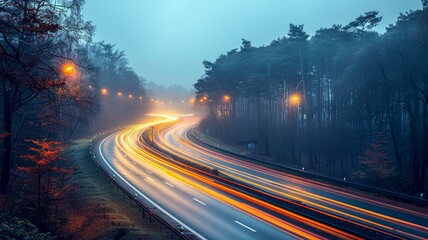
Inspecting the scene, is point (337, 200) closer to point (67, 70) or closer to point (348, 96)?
point (67, 70)

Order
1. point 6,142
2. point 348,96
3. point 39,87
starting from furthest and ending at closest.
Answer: point 348,96 < point 6,142 < point 39,87

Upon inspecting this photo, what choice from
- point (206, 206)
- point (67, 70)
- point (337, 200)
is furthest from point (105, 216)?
point (337, 200)

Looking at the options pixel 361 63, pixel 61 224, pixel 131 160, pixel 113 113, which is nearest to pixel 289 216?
pixel 61 224

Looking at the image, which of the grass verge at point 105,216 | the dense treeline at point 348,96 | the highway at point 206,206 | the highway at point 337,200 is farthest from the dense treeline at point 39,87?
the dense treeline at point 348,96

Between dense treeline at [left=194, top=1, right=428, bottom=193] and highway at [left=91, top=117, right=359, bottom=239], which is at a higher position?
dense treeline at [left=194, top=1, right=428, bottom=193]

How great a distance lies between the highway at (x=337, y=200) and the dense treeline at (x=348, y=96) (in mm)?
6441

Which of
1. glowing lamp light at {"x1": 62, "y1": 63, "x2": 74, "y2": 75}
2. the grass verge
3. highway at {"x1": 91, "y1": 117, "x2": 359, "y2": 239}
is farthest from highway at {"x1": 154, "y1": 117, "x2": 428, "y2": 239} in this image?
glowing lamp light at {"x1": 62, "y1": 63, "x2": 74, "y2": 75}

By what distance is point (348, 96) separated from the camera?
46000mm

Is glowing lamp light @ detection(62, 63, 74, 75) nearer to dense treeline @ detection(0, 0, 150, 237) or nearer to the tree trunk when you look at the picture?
dense treeline @ detection(0, 0, 150, 237)

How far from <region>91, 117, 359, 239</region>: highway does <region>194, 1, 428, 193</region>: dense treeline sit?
51.0 feet

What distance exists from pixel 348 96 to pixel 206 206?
100 ft

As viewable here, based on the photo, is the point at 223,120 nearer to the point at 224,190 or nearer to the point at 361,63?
the point at 361,63

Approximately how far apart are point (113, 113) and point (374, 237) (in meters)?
96.3

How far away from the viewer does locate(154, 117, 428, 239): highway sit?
20.4m
